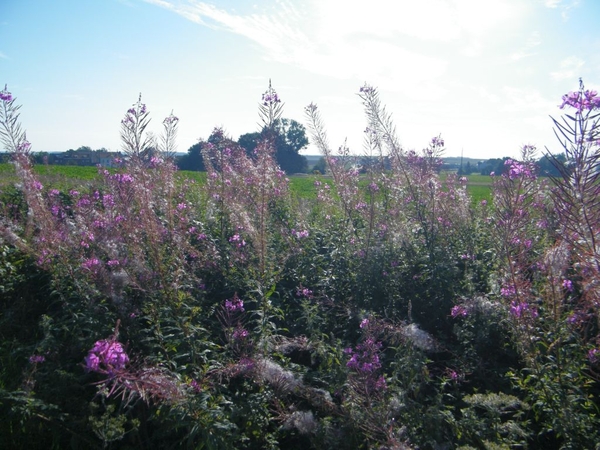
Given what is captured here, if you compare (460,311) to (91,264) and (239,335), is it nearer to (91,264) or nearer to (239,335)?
(239,335)

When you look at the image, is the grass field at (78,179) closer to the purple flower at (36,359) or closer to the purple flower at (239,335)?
the purple flower at (36,359)

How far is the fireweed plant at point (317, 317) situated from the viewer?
2.52 meters

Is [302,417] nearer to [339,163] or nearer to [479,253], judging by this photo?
[479,253]

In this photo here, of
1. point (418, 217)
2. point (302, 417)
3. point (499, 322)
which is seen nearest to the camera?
point (302, 417)

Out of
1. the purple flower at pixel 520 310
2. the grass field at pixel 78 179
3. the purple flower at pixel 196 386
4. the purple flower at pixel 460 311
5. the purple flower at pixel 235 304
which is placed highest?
the grass field at pixel 78 179

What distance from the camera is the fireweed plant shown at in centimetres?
252

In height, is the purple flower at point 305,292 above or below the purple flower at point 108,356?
below

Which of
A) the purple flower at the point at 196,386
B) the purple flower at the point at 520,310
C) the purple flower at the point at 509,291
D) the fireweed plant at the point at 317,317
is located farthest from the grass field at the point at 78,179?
the purple flower at the point at 196,386

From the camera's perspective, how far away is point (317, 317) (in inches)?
135

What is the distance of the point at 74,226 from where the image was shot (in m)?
4.23

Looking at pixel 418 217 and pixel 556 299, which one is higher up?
pixel 418 217

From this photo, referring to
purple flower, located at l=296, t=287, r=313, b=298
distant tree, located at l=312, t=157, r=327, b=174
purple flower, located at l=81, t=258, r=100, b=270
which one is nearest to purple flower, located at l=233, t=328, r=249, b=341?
purple flower, located at l=296, t=287, r=313, b=298

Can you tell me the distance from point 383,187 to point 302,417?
3517 millimetres

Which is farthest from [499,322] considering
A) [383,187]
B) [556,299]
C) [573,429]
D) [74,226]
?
[74,226]
